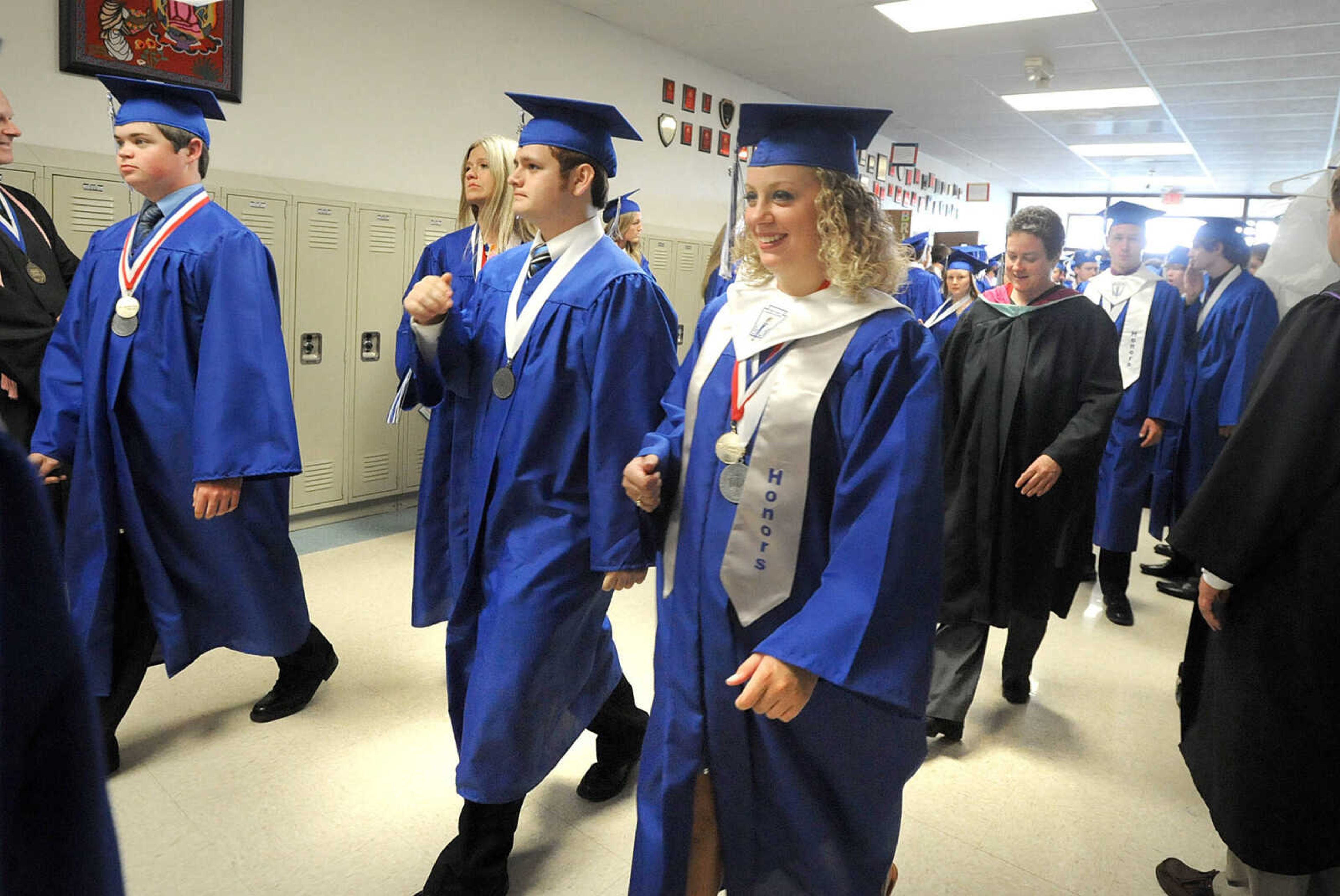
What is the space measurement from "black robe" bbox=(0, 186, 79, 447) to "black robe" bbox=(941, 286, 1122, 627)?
8.73ft

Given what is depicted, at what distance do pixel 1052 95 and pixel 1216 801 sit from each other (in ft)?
24.7

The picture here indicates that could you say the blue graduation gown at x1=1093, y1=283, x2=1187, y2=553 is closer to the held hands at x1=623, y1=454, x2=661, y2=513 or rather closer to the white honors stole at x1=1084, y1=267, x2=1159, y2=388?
the white honors stole at x1=1084, y1=267, x2=1159, y2=388

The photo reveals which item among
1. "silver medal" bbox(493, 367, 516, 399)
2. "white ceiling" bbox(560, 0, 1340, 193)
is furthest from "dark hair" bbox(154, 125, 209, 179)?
"white ceiling" bbox(560, 0, 1340, 193)

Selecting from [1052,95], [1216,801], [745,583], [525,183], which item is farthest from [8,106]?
[1052,95]

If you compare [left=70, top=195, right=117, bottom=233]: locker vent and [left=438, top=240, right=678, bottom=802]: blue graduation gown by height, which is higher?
[left=70, top=195, right=117, bottom=233]: locker vent

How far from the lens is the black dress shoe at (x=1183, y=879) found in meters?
2.11

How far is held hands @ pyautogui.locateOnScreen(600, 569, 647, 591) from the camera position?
1825 mm

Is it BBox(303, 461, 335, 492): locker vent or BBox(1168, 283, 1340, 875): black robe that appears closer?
BBox(1168, 283, 1340, 875): black robe

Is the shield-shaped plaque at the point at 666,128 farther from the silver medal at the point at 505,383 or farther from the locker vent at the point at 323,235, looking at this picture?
the silver medal at the point at 505,383

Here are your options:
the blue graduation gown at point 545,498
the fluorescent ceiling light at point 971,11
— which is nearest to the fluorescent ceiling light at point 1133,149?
the fluorescent ceiling light at point 971,11

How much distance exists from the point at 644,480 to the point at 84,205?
11.0 feet

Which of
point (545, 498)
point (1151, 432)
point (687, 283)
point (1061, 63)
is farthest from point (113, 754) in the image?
point (1061, 63)

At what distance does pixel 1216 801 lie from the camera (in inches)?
70.3

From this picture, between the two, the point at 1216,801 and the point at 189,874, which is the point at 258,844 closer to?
the point at 189,874
